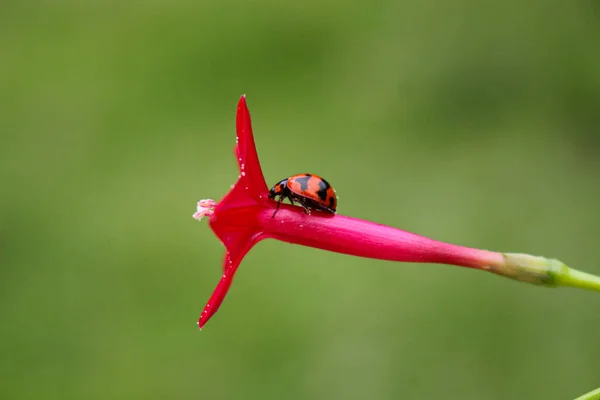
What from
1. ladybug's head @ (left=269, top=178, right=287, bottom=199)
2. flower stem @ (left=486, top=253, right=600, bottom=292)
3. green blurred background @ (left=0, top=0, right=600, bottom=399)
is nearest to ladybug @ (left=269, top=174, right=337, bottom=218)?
ladybug's head @ (left=269, top=178, right=287, bottom=199)

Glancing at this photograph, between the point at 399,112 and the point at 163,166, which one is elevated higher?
the point at 399,112

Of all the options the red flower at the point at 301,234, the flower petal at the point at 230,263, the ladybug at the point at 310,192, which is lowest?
the flower petal at the point at 230,263

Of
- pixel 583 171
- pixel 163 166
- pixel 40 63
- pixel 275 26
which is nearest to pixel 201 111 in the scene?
pixel 163 166

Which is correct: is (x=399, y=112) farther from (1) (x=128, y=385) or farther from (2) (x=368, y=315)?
(1) (x=128, y=385)

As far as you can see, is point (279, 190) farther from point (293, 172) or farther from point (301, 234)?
point (293, 172)

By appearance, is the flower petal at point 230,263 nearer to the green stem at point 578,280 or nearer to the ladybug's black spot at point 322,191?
the ladybug's black spot at point 322,191

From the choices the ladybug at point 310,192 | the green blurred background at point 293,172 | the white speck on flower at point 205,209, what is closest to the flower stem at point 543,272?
the ladybug at point 310,192
